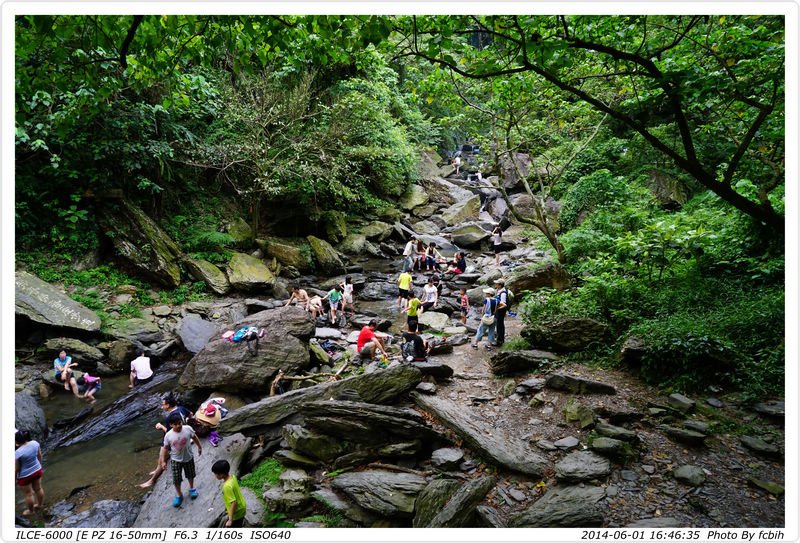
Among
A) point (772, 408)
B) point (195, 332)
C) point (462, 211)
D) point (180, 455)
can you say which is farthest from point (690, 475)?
point (462, 211)

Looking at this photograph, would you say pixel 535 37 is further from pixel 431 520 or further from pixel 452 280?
pixel 452 280

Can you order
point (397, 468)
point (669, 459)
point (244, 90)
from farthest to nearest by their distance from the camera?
point (244, 90)
point (397, 468)
point (669, 459)

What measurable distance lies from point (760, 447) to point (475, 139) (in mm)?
11453

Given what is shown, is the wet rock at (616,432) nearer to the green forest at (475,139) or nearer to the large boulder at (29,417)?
the green forest at (475,139)

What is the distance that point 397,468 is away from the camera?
17.9 ft

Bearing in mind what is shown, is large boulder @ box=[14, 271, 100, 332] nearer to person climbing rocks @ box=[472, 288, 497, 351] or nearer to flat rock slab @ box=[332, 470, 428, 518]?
flat rock slab @ box=[332, 470, 428, 518]

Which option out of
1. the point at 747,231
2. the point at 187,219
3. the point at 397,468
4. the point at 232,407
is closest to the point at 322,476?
the point at 397,468

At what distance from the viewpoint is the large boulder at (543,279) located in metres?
12.1

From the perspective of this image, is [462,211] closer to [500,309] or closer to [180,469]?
[500,309]

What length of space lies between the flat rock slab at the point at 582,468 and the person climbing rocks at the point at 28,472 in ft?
24.9

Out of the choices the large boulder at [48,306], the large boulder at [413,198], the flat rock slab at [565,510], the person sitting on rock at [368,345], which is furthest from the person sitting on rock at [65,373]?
the large boulder at [413,198]

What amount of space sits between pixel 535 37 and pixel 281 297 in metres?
12.7

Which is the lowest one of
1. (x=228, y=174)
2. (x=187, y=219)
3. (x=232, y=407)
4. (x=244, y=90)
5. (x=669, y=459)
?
(x=232, y=407)

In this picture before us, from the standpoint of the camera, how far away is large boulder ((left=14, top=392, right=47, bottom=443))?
7.39 metres
